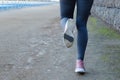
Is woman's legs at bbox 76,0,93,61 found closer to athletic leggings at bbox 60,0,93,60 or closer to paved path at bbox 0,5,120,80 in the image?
athletic leggings at bbox 60,0,93,60

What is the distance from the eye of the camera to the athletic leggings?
4.04 meters

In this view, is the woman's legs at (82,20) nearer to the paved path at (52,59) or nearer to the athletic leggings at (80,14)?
the athletic leggings at (80,14)

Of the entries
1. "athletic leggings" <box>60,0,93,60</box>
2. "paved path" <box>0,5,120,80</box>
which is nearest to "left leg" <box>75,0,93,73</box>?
"athletic leggings" <box>60,0,93,60</box>

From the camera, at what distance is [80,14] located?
406 centimetres

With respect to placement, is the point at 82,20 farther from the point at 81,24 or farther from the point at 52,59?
the point at 52,59

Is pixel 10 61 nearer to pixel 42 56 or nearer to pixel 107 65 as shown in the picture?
pixel 42 56

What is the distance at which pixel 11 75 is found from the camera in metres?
4.23

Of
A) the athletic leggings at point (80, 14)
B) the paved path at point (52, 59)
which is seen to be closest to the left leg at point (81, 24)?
the athletic leggings at point (80, 14)

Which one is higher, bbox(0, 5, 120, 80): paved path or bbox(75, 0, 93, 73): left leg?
bbox(75, 0, 93, 73): left leg

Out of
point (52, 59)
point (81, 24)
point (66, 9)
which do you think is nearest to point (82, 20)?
point (81, 24)

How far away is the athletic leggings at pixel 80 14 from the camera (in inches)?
159

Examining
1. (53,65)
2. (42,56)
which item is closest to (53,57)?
(42,56)

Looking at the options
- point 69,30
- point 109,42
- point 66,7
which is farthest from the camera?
point 109,42

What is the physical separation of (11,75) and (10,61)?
843 millimetres
